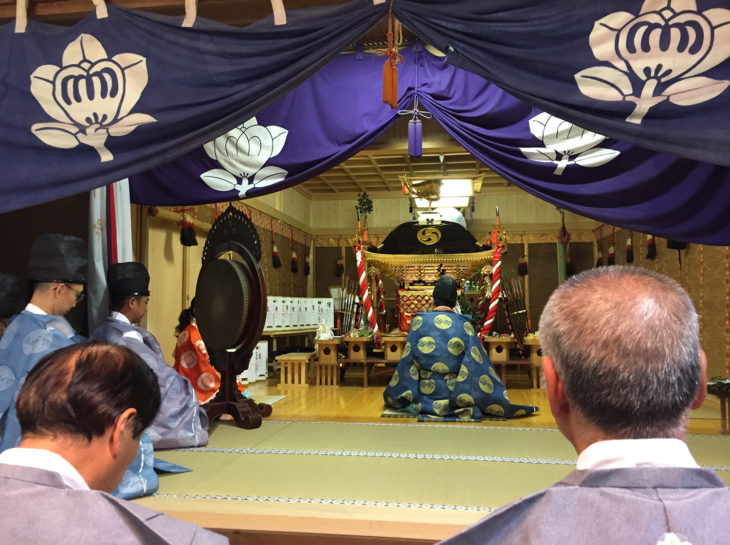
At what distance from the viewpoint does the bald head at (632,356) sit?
2.44ft

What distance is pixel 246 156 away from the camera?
327cm

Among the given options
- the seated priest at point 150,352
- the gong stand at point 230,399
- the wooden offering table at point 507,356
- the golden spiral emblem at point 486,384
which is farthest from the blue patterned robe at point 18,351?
the wooden offering table at point 507,356

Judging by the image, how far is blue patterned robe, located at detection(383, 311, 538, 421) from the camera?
4.24 meters

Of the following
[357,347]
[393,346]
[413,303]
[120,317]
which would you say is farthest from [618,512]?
[413,303]

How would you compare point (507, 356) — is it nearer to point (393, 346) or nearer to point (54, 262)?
point (393, 346)

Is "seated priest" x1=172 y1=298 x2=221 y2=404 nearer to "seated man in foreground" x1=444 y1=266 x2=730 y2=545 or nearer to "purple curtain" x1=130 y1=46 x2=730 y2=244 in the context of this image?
"purple curtain" x1=130 y1=46 x2=730 y2=244

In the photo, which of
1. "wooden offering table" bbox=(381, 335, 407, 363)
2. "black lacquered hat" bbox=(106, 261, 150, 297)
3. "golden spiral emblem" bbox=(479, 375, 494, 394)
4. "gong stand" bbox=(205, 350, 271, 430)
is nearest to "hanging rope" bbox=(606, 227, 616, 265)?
"wooden offering table" bbox=(381, 335, 407, 363)

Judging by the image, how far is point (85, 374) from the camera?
958 millimetres

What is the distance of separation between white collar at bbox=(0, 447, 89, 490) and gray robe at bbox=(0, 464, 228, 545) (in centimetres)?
2

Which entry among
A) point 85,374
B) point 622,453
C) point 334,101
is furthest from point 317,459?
point 622,453

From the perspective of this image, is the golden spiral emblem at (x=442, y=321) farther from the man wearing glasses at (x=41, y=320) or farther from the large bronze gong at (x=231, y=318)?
the man wearing glasses at (x=41, y=320)

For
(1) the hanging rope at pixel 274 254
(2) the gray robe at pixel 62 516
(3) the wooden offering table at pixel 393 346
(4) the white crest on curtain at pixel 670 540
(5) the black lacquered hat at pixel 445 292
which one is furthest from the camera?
(1) the hanging rope at pixel 274 254

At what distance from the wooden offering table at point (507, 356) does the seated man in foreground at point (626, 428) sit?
531 cm

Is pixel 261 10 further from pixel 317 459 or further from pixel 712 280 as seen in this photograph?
pixel 712 280
